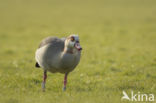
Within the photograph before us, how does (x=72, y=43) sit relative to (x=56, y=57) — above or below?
above

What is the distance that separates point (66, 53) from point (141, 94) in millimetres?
2359

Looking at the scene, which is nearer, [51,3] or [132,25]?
[132,25]

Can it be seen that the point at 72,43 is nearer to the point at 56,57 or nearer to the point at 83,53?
the point at 56,57

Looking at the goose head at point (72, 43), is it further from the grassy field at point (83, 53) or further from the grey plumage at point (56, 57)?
the grassy field at point (83, 53)

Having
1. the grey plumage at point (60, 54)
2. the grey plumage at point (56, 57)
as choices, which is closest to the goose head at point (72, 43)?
the grey plumage at point (60, 54)

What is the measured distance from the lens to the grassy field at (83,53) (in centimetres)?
859

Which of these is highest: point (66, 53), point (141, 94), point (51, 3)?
point (51, 3)

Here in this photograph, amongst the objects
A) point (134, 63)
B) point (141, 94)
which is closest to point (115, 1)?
point (134, 63)

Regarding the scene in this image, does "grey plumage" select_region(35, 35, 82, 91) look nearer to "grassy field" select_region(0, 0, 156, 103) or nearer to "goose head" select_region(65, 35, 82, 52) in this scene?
"goose head" select_region(65, 35, 82, 52)

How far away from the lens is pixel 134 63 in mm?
Answer: 13930

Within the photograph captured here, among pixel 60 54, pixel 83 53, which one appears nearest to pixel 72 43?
pixel 60 54

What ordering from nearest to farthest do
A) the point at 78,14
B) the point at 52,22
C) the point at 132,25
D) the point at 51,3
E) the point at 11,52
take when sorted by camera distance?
1. the point at 11,52
2. the point at 132,25
3. the point at 52,22
4. the point at 78,14
5. the point at 51,3

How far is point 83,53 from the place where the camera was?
1750 centimetres

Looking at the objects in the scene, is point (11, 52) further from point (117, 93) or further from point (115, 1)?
point (115, 1)
